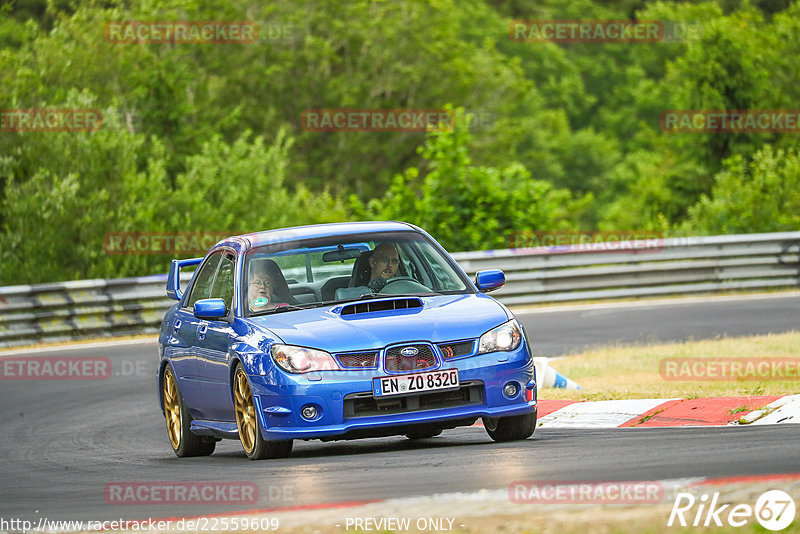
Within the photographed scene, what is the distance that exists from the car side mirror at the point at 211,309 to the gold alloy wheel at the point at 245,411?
54 centimetres

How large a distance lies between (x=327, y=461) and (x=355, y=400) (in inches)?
15.8

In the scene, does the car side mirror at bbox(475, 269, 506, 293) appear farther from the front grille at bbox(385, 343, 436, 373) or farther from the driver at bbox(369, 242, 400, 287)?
the front grille at bbox(385, 343, 436, 373)

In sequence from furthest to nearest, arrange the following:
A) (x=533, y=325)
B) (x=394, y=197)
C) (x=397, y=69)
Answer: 1. (x=397, y=69)
2. (x=394, y=197)
3. (x=533, y=325)

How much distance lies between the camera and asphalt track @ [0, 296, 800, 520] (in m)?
6.80

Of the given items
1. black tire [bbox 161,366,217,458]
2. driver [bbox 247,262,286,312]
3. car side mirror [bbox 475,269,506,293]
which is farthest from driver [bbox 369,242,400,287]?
black tire [bbox 161,366,217,458]

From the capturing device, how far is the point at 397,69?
197ft

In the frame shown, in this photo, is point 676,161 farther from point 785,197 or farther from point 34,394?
point 34,394

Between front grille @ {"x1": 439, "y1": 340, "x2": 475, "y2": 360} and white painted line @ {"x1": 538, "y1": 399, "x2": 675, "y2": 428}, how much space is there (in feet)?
5.50

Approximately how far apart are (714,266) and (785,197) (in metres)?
7.29

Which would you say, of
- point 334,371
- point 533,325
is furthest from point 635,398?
point 533,325

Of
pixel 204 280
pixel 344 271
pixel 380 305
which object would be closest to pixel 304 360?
pixel 380 305

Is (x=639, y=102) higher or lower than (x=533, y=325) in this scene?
lower

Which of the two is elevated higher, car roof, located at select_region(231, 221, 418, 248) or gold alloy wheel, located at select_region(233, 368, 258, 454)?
car roof, located at select_region(231, 221, 418, 248)

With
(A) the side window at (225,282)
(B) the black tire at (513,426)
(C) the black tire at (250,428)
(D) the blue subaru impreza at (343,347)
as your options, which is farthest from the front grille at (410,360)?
(A) the side window at (225,282)
